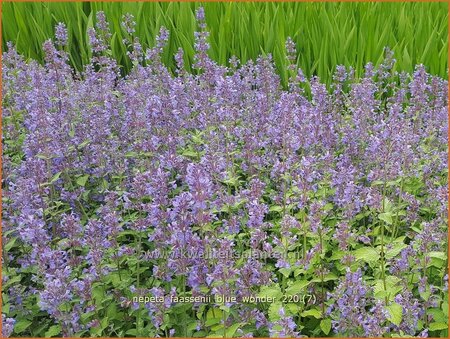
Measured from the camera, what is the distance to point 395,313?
2604 millimetres

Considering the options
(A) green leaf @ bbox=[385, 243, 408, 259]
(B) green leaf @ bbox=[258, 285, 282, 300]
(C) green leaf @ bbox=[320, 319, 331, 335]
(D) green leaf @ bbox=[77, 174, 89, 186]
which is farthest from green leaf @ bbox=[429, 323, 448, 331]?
(D) green leaf @ bbox=[77, 174, 89, 186]

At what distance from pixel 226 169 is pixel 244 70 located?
5.87ft

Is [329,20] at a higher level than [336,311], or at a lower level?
higher

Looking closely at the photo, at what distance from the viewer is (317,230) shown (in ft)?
9.80

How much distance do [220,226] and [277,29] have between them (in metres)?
3.31

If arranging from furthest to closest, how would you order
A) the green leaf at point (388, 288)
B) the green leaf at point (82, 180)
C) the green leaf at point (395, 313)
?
the green leaf at point (82, 180) → the green leaf at point (388, 288) → the green leaf at point (395, 313)

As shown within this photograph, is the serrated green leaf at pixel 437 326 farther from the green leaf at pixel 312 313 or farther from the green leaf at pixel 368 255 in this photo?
the green leaf at pixel 312 313

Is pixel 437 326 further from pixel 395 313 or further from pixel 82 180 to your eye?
pixel 82 180

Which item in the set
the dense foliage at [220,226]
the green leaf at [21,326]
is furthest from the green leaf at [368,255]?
the green leaf at [21,326]

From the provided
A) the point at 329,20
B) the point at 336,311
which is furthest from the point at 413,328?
the point at 329,20

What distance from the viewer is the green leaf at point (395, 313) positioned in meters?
2.55

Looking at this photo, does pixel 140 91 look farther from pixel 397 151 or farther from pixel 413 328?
pixel 413 328

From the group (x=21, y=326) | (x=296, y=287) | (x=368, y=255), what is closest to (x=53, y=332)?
(x=21, y=326)

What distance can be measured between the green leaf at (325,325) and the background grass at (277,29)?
3399mm
